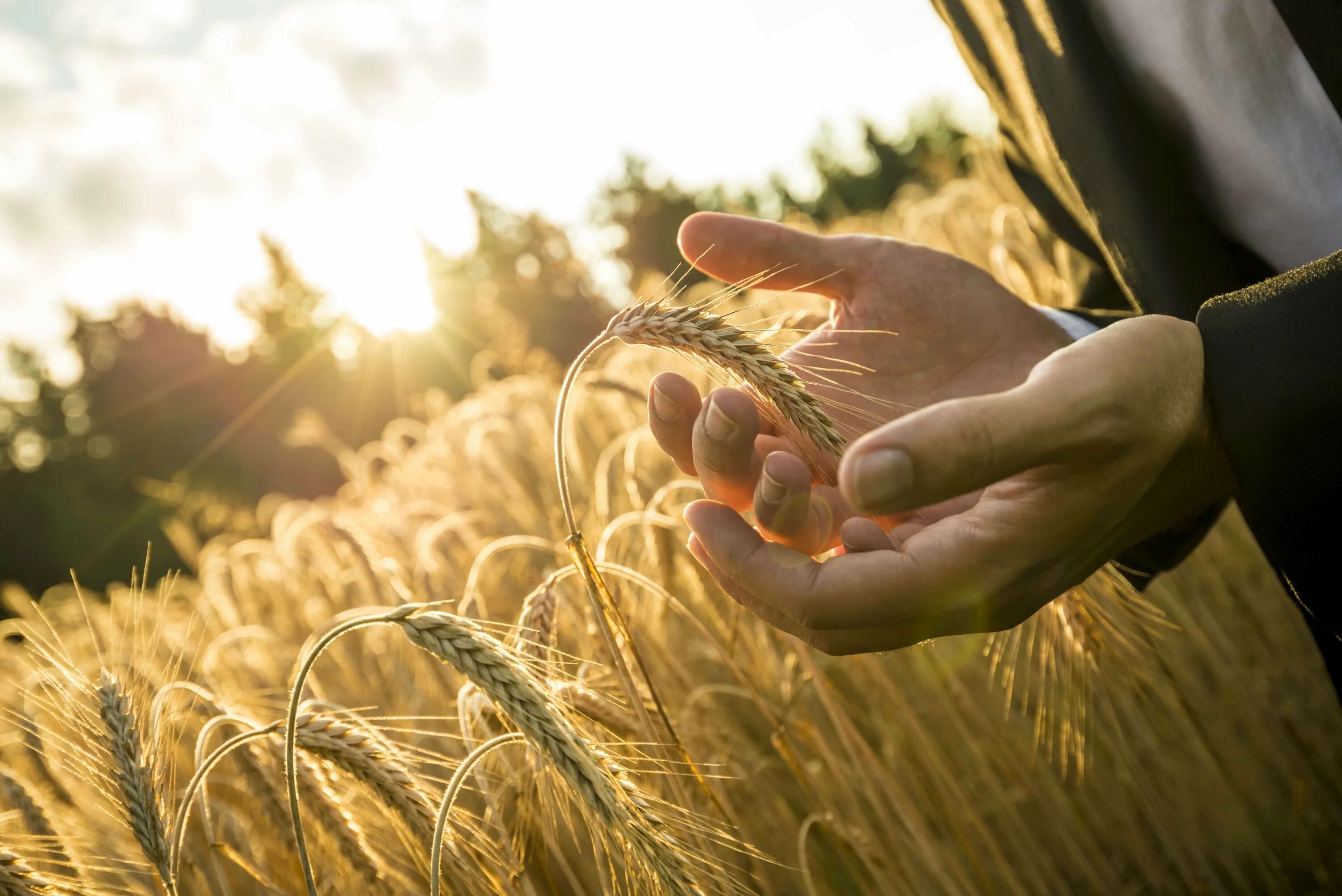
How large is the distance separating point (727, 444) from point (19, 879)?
1.15m

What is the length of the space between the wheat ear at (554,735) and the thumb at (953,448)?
451 mm

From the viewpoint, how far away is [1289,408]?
0.98 m

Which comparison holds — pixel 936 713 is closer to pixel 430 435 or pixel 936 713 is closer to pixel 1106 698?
pixel 1106 698

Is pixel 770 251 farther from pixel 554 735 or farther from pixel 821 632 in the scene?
pixel 554 735

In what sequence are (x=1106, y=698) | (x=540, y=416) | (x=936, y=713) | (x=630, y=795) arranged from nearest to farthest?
(x=630, y=795) < (x=1106, y=698) < (x=936, y=713) < (x=540, y=416)

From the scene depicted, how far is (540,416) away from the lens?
4.02 meters

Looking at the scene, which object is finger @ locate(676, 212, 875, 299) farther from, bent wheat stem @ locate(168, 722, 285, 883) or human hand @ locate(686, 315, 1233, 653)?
bent wheat stem @ locate(168, 722, 285, 883)

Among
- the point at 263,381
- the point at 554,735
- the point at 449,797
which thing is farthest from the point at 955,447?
the point at 263,381

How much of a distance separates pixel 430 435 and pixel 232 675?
4.13 meters

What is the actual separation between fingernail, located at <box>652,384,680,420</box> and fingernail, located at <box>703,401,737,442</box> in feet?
0.40

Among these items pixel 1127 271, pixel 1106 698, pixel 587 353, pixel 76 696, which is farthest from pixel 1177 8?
pixel 76 696

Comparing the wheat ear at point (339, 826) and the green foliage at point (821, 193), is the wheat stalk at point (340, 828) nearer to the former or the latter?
the wheat ear at point (339, 826)

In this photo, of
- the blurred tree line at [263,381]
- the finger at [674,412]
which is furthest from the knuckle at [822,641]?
the blurred tree line at [263,381]

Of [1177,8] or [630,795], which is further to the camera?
[1177,8]
